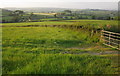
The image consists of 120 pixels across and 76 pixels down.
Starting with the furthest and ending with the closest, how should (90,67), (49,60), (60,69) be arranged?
(49,60) < (90,67) < (60,69)

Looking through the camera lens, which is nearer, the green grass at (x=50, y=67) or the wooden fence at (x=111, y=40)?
the green grass at (x=50, y=67)

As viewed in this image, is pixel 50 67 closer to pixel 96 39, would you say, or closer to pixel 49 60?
pixel 49 60

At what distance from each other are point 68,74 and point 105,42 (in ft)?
30.0

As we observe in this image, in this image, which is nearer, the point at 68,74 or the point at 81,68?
the point at 68,74

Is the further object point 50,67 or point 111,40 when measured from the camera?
point 111,40

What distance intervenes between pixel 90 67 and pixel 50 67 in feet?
5.41

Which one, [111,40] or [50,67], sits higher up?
[50,67]

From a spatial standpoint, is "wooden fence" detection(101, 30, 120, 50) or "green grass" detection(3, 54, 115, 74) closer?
"green grass" detection(3, 54, 115, 74)

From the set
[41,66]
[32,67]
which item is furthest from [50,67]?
[32,67]

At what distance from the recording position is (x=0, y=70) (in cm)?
486

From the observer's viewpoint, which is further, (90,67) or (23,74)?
(90,67)

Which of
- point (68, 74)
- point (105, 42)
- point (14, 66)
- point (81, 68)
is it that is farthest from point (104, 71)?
point (105, 42)

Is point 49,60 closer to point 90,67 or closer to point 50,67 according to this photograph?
point 50,67

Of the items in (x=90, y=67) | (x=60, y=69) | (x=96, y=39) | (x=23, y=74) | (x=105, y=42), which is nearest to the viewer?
(x=23, y=74)
